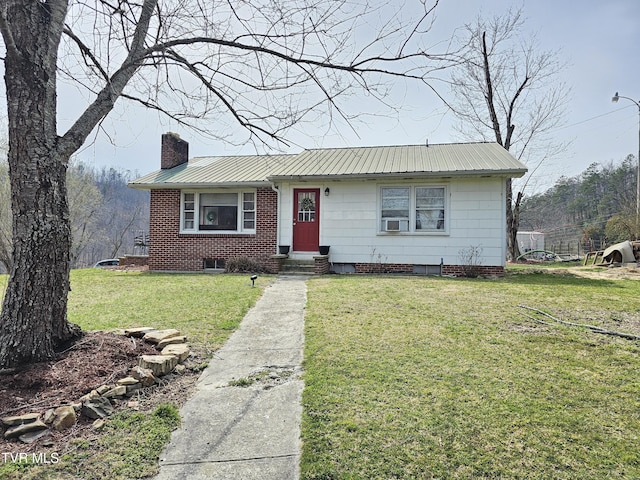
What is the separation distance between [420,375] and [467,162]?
9.07 meters

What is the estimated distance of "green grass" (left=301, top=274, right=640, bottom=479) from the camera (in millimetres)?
2041

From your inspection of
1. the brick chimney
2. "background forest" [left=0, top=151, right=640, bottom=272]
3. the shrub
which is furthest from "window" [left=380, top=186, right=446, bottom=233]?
"background forest" [left=0, top=151, right=640, bottom=272]

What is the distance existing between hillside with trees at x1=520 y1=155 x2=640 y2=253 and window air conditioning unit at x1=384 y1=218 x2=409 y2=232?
2320 cm

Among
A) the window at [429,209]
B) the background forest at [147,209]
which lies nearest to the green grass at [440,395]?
the window at [429,209]

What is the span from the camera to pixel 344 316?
5.29 meters

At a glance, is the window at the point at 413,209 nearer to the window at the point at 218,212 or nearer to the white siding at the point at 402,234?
the white siding at the point at 402,234

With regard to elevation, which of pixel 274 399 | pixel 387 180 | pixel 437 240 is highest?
pixel 387 180

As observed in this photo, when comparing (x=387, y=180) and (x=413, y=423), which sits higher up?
(x=387, y=180)

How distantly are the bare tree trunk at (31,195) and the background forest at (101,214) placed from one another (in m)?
22.8

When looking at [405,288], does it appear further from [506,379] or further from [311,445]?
[311,445]

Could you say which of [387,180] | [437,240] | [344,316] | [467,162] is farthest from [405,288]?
[467,162]

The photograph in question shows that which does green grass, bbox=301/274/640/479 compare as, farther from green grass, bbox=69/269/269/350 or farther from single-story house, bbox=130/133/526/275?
single-story house, bbox=130/133/526/275

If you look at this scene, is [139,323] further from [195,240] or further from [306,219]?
[195,240]

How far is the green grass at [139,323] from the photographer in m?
2.05
